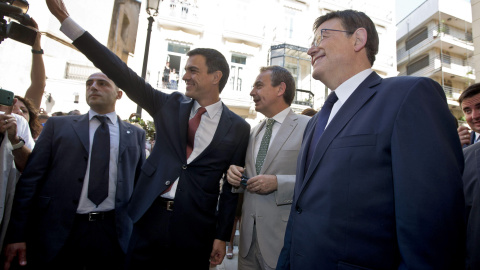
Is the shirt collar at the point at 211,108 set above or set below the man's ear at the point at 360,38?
below

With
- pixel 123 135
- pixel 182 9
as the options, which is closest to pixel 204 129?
pixel 123 135

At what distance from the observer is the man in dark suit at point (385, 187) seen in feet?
3.24

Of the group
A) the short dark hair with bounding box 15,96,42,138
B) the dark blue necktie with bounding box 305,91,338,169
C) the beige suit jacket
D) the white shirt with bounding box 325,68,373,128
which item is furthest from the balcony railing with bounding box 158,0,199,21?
the white shirt with bounding box 325,68,373,128

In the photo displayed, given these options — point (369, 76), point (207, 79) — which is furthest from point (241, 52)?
point (369, 76)

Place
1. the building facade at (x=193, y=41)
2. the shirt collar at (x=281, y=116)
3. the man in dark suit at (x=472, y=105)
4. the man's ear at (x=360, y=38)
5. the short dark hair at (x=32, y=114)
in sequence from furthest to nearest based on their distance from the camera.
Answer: the building facade at (x=193, y=41) < the short dark hair at (x=32, y=114) < the man in dark suit at (x=472, y=105) < the shirt collar at (x=281, y=116) < the man's ear at (x=360, y=38)

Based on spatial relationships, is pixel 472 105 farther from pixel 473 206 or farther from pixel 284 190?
pixel 284 190

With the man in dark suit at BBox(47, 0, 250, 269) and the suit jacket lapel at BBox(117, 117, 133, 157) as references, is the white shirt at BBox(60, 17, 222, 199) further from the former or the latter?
the suit jacket lapel at BBox(117, 117, 133, 157)

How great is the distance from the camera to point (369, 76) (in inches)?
58.6

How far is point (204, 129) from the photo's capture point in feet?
7.78

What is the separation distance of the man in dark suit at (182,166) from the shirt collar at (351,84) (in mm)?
1133

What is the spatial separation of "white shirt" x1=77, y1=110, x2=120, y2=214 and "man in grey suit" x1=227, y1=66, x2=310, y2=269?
1.27 metres

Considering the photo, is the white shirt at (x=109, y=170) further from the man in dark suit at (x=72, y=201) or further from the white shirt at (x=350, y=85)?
the white shirt at (x=350, y=85)

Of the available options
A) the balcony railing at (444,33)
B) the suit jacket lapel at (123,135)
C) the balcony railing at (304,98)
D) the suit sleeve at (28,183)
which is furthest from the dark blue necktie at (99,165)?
the balcony railing at (444,33)

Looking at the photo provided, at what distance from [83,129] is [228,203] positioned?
5.42 feet
